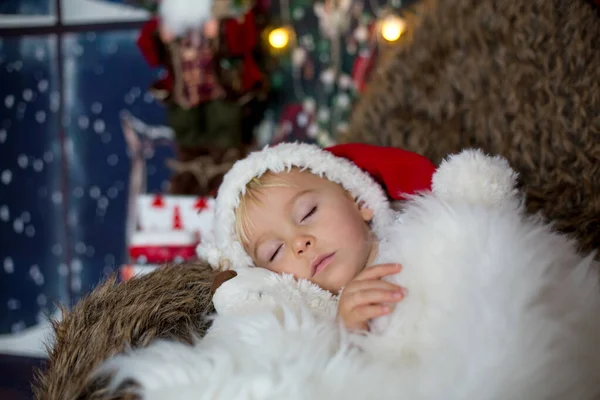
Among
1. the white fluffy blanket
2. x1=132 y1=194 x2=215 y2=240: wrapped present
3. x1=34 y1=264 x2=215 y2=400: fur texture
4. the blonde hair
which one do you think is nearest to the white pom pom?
the white fluffy blanket

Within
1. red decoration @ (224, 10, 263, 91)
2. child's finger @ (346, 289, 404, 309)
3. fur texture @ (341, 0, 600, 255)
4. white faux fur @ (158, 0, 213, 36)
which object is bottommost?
child's finger @ (346, 289, 404, 309)

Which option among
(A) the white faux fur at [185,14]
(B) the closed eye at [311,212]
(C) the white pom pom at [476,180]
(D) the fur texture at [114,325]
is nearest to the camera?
(D) the fur texture at [114,325]

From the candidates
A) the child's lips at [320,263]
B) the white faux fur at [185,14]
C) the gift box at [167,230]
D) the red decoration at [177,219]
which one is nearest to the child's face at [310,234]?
the child's lips at [320,263]

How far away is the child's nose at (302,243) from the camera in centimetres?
99

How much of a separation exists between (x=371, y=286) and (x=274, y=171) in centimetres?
40

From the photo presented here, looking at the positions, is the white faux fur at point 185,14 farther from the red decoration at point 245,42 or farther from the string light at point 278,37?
the string light at point 278,37

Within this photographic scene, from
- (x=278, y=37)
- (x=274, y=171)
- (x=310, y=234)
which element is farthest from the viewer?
(x=278, y=37)

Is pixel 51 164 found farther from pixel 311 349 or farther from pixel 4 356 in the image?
pixel 311 349

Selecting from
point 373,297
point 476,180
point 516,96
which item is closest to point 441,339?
point 373,297

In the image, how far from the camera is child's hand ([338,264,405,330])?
752 millimetres

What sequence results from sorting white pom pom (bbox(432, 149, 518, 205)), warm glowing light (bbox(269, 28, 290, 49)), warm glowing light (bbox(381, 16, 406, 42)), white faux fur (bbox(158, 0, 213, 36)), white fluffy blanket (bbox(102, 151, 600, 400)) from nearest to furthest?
white fluffy blanket (bbox(102, 151, 600, 400)) < white pom pom (bbox(432, 149, 518, 205)) < warm glowing light (bbox(381, 16, 406, 42)) < white faux fur (bbox(158, 0, 213, 36)) < warm glowing light (bbox(269, 28, 290, 49))

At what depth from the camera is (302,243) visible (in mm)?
987

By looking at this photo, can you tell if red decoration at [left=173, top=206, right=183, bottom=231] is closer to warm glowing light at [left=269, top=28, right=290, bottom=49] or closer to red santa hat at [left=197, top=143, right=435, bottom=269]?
warm glowing light at [left=269, top=28, right=290, bottom=49]

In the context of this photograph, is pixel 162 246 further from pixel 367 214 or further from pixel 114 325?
pixel 114 325
